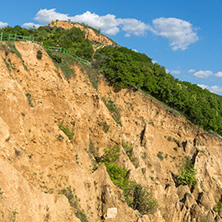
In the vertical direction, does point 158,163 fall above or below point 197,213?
above

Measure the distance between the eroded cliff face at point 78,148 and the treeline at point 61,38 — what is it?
43.4 feet

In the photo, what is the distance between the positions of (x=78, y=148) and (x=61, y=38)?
3899 cm

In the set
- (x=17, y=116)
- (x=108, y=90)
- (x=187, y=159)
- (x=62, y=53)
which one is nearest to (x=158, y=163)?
(x=187, y=159)

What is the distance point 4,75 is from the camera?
23.2 meters

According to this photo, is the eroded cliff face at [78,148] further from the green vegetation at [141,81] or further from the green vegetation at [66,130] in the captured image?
the green vegetation at [141,81]

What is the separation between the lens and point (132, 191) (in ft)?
96.6

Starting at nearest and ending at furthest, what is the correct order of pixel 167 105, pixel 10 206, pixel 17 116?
pixel 10 206, pixel 17 116, pixel 167 105

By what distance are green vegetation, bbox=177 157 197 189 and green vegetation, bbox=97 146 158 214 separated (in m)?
11.6

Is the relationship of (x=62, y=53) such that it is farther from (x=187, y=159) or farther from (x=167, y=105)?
(x=187, y=159)

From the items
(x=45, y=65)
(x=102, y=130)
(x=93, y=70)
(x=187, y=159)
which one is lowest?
(x=187, y=159)

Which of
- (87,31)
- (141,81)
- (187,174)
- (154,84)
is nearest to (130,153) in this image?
(187,174)

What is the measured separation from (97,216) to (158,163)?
61.3ft

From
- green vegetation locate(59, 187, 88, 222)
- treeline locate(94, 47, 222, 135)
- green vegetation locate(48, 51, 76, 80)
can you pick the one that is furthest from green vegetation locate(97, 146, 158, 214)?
treeline locate(94, 47, 222, 135)

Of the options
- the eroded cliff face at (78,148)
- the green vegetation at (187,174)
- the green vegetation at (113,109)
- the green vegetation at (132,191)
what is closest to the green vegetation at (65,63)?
the eroded cliff face at (78,148)
